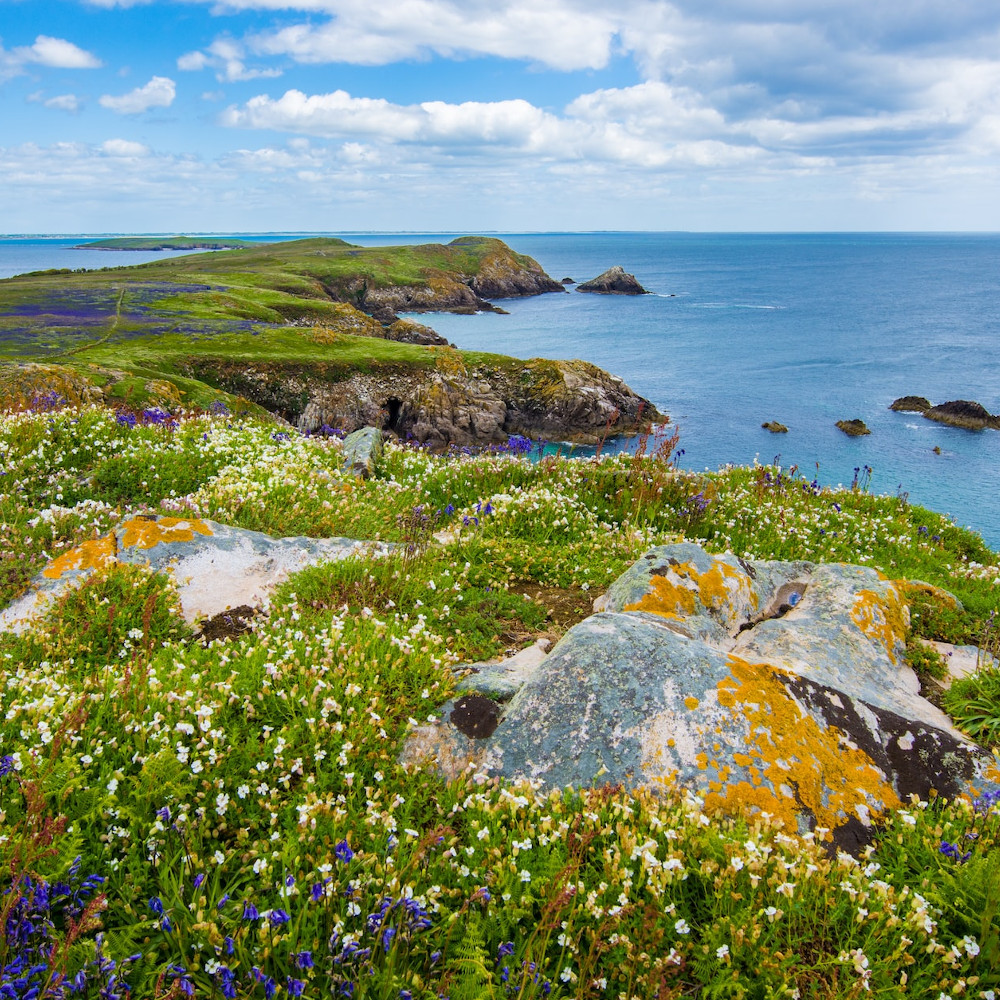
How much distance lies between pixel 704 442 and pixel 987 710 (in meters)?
59.4

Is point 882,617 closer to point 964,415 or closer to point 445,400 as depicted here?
point 445,400

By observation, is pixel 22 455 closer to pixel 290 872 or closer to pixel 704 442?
pixel 290 872

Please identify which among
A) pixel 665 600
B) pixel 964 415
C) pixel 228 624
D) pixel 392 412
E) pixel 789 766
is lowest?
pixel 964 415

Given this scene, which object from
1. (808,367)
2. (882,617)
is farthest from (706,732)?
(808,367)

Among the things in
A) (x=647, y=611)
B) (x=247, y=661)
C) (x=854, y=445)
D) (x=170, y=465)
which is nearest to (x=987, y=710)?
(x=647, y=611)

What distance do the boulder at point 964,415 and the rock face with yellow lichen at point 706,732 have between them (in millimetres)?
78032

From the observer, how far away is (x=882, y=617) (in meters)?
8.27

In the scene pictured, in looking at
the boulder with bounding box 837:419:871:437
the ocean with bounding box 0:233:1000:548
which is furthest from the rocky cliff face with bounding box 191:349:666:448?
the boulder with bounding box 837:419:871:437

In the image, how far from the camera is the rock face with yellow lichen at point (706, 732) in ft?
16.9

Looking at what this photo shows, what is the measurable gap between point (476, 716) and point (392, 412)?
68325mm

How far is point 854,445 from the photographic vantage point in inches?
2500

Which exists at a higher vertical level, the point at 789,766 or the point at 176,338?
the point at 176,338

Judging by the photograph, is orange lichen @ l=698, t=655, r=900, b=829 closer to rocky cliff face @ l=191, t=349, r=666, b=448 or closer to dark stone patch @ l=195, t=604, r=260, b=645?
dark stone patch @ l=195, t=604, r=260, b=645

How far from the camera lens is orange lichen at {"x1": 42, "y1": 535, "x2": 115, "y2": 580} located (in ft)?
25.6
